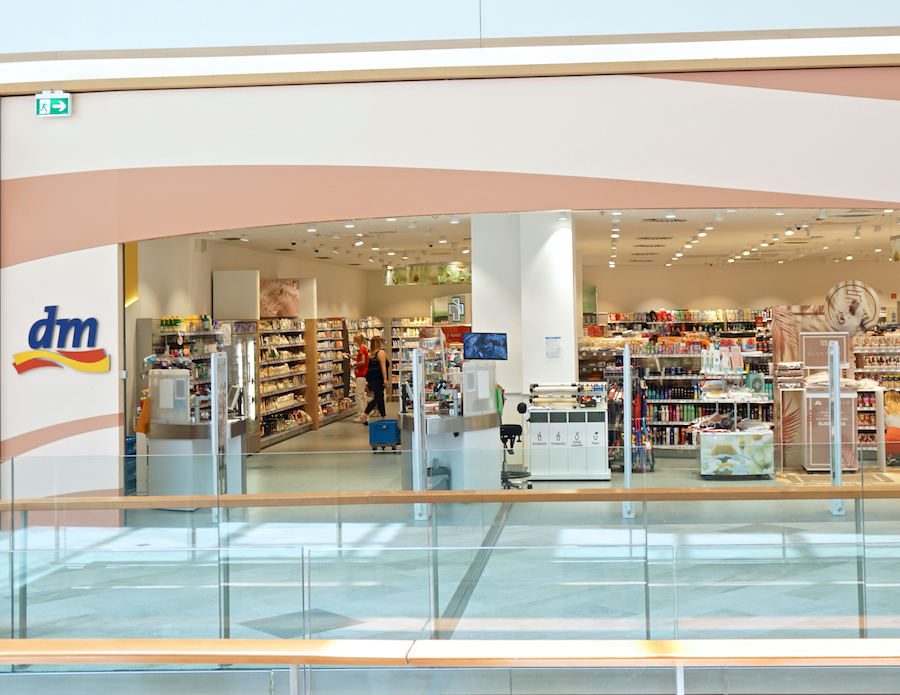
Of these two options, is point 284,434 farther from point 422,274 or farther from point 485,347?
point 485,347

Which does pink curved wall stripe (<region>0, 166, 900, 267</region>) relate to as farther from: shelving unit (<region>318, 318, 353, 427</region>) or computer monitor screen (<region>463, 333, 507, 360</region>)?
shelving unit (<region>318, 318, 353, 427</region>)

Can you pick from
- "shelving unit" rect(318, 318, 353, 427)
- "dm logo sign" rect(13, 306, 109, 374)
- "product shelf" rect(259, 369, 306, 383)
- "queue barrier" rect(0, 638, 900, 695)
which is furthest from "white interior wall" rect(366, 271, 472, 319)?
"queue barrier" rect(0, 638, 900, 695)

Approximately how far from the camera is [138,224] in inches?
307

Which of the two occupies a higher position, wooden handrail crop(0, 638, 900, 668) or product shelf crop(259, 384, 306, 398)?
product shelf crop(259, 384, 306, 398)

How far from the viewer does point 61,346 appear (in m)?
7.83

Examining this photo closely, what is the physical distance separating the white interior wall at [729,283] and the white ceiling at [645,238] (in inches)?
23.2

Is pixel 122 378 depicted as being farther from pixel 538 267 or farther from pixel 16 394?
pixel 538 267

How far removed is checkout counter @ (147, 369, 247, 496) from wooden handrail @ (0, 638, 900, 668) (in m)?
3.40

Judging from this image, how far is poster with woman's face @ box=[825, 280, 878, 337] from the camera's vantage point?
953 centimetres

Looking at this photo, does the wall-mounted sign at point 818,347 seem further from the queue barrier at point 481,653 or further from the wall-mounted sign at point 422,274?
the wall-mounted sign at point 422,274

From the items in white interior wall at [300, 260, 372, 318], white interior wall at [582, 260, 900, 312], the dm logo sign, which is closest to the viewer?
the dm logo sign

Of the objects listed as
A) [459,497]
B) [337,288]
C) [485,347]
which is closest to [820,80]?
[485,347]

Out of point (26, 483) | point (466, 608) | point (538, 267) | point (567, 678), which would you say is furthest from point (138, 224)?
point (567, 678)

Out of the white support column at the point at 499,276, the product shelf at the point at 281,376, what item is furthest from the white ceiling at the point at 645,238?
the product shelf at the point at 281,376
